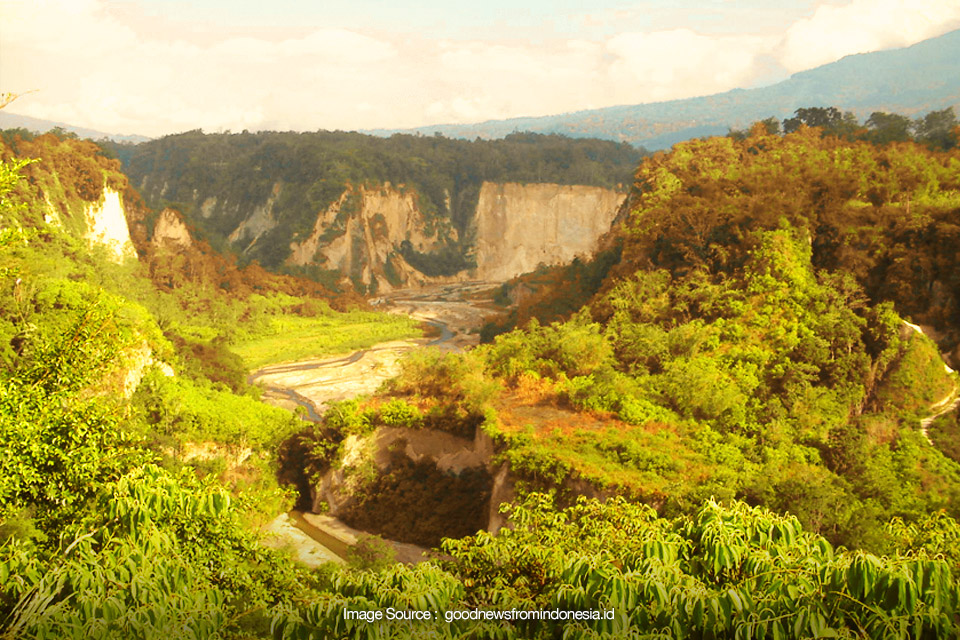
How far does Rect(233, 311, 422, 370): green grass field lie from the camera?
4069 cm

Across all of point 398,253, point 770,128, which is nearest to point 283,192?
point 398,253

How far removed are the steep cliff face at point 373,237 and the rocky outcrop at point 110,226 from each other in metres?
23.6

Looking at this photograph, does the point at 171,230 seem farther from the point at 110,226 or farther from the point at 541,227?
the point at 541,227

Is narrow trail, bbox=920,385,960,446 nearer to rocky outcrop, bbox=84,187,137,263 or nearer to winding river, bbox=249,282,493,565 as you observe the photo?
winding river, bbox=249,282,493,565

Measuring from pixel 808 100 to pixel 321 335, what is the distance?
101073 mm

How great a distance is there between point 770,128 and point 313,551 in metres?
33.2

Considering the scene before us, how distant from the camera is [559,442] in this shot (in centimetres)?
1520

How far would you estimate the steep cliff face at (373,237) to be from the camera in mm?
67812

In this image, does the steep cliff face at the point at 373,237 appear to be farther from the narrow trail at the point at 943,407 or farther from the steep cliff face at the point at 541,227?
the narrow trail at the point at 943,407

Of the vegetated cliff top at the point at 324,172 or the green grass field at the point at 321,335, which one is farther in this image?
the vegetated cliff top at the point at 324,172

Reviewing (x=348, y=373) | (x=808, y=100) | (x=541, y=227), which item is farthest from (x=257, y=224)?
(x=808, y=100)

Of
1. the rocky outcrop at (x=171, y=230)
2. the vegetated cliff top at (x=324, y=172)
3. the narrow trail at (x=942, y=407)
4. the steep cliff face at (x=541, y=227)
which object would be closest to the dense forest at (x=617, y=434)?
the narrow trail at (x=942, y=407)

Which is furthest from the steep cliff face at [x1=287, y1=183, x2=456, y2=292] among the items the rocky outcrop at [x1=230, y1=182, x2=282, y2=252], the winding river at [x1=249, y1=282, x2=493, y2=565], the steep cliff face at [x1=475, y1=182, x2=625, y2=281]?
the rocky outcrop at [x1=230, y1=182, x2=282, y2=252]

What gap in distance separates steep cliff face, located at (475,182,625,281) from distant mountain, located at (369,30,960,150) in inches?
1147
